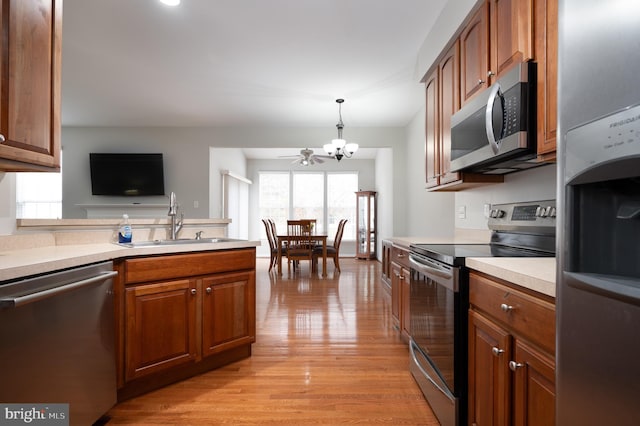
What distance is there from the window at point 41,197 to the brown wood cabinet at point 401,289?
5968mm

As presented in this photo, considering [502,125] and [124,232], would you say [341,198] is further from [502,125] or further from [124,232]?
[502,125]

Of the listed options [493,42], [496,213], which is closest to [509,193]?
[496,213]

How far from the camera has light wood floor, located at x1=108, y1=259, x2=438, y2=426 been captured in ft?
5.36

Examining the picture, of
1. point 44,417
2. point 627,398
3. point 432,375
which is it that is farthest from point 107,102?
point 627,398

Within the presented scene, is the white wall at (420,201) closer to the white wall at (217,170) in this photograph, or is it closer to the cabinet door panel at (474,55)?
Answer: the cabinet door panel at (474,55)

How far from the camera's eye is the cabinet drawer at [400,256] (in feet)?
7.57

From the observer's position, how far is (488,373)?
3.87 feet

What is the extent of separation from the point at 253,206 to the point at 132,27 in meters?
5.72

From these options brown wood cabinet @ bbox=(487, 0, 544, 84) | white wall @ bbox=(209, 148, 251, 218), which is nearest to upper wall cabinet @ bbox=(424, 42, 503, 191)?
brown wood cabinet @ bbox=(487, 0, 544, 84)

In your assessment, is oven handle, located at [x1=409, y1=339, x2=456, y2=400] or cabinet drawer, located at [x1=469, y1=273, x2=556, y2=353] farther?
oven handle, located at [x1=409, y1=339, x2=456, y2=400]

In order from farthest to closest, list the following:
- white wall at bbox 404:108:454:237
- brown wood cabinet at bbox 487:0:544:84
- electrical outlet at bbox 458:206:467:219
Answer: white wall at bbox 404:108:454:237 → electrical outlet at bbox 458:206:467:219 → brown wood cabinet at bbox 487:0:544:84

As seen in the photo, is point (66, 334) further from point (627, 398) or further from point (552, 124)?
point (552, 124)

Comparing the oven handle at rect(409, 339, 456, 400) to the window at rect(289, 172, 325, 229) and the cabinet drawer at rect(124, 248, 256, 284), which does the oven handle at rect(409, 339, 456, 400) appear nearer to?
the cabinet drawer at rect(124, 248, 256, 284)

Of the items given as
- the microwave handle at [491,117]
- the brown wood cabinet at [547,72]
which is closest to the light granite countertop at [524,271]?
the brown wood cabinet at [547,72]
